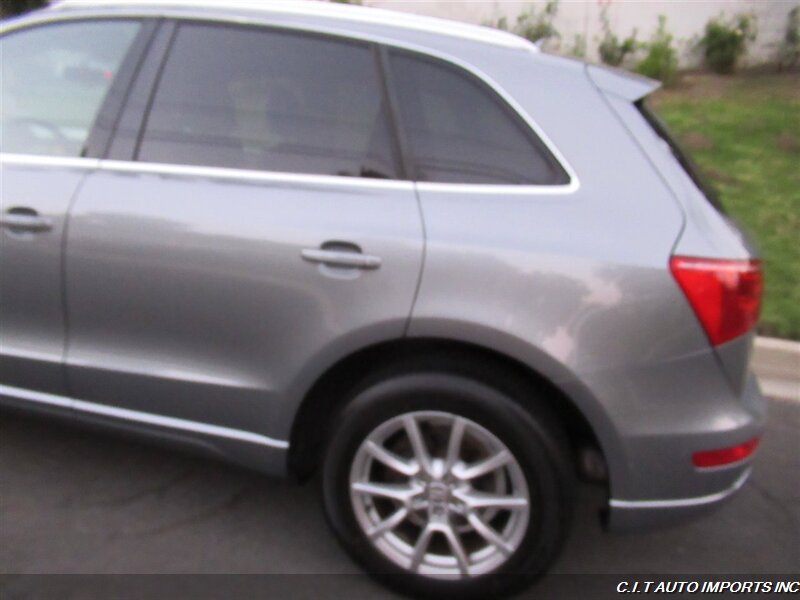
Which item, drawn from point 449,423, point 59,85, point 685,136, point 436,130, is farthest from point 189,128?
point 685,136

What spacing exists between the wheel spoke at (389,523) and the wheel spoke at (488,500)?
0.19 m

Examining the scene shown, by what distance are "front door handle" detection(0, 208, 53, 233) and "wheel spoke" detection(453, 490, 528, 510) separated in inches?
65.4

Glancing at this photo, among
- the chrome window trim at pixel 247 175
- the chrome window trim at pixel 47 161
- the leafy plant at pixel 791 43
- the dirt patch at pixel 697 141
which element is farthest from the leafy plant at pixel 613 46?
the chrome window trim at pixel 47 161

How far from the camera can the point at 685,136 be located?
7637 millimetres

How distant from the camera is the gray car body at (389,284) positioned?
244cm

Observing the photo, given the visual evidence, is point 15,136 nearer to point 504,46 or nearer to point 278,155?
point 278,155

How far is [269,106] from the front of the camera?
2.91 metres

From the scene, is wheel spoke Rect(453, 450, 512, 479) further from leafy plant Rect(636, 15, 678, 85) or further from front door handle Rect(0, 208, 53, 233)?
leafy plant Rect(636, 15, 678, 85)

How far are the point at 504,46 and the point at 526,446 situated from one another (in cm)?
129

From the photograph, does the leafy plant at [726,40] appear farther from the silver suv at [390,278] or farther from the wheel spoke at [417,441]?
the wheel spoke at [417,441]

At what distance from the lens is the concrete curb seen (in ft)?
15.2

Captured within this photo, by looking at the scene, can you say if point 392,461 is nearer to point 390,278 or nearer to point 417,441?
point 417,441

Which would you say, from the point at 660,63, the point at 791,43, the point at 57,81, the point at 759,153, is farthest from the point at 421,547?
the point at 791,43

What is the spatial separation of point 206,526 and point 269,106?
1540mm
